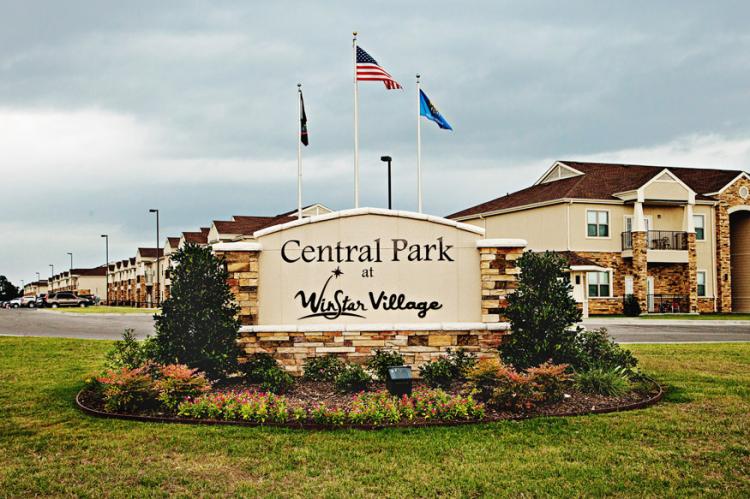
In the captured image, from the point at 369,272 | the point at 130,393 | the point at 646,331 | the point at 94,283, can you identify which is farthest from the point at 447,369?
the point at 94,283

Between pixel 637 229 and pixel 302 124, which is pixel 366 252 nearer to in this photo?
pixel 302 124

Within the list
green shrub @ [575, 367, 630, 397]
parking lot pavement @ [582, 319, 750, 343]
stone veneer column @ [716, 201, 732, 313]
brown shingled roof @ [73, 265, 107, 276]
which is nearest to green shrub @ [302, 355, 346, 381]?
green shrub @ [575, 367, 630, 397]

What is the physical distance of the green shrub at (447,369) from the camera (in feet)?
38.6

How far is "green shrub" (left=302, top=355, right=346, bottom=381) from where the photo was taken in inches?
469

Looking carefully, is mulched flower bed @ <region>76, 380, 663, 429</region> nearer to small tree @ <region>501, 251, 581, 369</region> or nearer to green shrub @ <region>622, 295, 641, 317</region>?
small tree @ <region>501, 251, 581, 369</region>

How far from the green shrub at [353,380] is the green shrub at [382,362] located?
482mm

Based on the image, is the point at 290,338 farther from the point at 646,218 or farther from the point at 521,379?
the point at 646,218

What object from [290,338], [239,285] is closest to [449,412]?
[290,338]

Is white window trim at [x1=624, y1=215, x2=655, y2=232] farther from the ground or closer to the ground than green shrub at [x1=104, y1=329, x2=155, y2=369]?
farther from the ground

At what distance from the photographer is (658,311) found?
4025cm

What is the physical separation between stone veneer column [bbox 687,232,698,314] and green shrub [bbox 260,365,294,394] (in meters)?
35.1

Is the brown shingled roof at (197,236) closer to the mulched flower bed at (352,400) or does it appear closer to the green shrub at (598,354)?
the mulched flower bed at (352,400)

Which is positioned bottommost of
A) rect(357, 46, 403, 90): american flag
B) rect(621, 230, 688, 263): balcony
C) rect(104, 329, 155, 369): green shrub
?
rect(104, 329, 155, 369): green shrub

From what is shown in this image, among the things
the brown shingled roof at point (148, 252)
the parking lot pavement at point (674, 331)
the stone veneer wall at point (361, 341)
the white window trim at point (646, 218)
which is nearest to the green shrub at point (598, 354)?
the stone veneer wall at point (361, 341)
